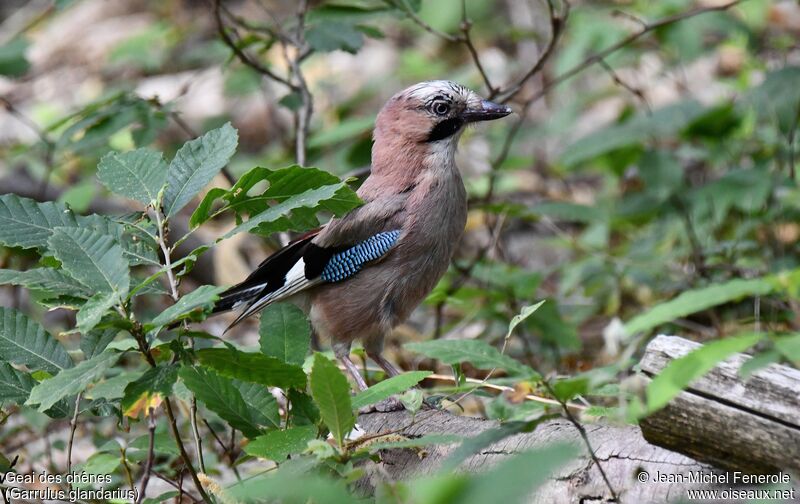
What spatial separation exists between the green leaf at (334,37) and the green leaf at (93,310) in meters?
1.87

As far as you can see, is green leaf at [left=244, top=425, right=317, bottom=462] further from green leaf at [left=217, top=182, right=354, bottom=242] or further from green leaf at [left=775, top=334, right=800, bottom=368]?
green leaf at [left=775, top=334, right=800, bottom=368]

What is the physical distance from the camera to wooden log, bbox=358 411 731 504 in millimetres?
2156

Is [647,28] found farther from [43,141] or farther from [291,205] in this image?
[43,141]

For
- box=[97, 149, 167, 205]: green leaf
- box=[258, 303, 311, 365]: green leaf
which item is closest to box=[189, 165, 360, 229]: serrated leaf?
box=[97, 149, 167, 205]: green leaf

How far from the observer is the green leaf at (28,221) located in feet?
7.39

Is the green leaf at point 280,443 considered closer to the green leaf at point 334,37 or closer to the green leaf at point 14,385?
the green leaf at point 14,385

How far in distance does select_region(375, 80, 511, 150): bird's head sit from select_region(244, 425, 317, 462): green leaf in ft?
5.00

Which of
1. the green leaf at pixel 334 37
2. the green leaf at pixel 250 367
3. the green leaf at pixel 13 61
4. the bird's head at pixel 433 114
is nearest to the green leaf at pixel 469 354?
the green leaf at pixel 250 367

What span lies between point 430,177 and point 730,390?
1620 millimetres

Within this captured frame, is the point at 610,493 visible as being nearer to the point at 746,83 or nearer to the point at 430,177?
the point at 430,177

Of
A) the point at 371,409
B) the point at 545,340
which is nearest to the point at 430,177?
the point at 371,409

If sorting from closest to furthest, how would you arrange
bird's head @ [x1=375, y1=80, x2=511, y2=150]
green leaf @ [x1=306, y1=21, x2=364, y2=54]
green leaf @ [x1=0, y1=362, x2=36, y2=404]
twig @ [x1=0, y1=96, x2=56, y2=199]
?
green leaf @ [x1=0, y1=362, x2=36, y2=404] < bird's head @ [x1=375, y1=80, x2=511, y2=150] < green leaf @ [x1=306, y1=21, x2=364, y2=54] < twig @ [x1=0, y1=96, x2=56, y2=199]

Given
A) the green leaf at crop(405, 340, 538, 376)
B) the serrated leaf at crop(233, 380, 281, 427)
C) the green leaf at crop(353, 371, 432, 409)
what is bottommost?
the serrated leaf at crop(233, 380, 281, 427)

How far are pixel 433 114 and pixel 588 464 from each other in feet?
5.48
